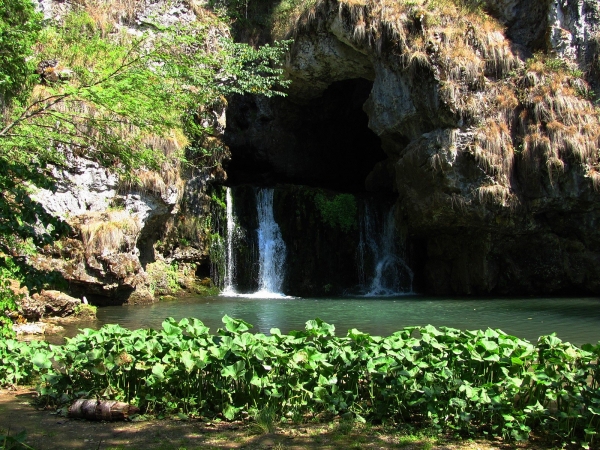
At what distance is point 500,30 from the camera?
17.0 m

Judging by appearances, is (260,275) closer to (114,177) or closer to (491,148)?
(114,177)

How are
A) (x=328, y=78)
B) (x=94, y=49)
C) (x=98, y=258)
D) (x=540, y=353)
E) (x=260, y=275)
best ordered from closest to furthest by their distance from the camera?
(x=540, y=353)
(x=94, y=49)
(x=98, y=258)
(x=260, y=275)
(x=328, y=78)

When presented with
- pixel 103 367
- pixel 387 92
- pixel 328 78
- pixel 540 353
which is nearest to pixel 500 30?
pixel 387 92

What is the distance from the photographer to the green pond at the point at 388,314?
9.80m

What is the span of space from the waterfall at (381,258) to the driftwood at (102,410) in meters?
15.0

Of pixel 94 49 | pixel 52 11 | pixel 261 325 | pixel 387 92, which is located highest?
pixel 52 11

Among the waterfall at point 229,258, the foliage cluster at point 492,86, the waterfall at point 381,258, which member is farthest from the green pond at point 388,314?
the foliage cluster at point 492,86

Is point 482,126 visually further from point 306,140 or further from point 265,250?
point 306,140

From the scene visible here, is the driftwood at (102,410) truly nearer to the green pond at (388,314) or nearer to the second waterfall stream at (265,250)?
the green pond at (388,314)

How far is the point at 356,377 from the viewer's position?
414 cm

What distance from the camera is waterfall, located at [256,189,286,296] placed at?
18.5 metres

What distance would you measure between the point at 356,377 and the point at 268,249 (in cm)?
1472

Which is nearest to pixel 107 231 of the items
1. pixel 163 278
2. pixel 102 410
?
pixel 163 278

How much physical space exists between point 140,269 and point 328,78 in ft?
32.8
